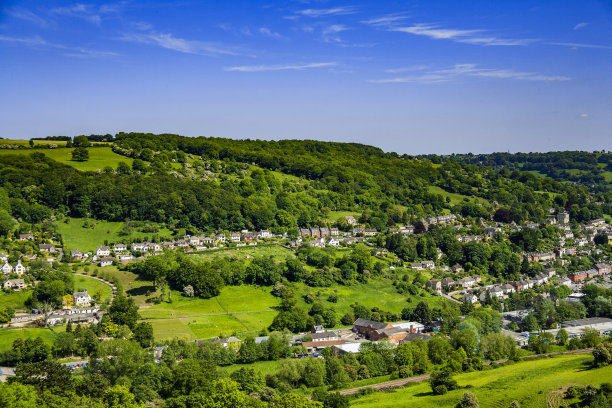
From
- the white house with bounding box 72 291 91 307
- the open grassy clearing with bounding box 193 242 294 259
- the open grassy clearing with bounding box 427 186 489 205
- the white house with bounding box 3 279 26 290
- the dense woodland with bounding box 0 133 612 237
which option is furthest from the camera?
the open grassy clearing with bounding box 427 186 489 205

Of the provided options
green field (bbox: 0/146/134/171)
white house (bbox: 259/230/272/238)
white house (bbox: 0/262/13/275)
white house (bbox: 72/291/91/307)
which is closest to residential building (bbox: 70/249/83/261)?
white house (bbox: 0/262/13/275)

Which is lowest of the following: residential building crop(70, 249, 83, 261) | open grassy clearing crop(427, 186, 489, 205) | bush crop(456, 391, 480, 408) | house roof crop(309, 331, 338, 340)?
house roof crop(309, 331, 338, 340)

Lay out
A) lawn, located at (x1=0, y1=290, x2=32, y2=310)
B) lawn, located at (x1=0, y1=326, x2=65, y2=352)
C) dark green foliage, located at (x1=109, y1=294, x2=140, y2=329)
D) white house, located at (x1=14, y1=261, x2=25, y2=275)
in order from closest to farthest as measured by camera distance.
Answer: lawn, located at (x1=0, y1=326, x2=65, y2=352)
dark green foliage, located at (x1=109, y1=294, x2=140, y2=329)
lawn, located at (x1=0, y1=290, x2=32, y2=310)
white house, located at (x1=14, y1=261, x2=25, y2=275)

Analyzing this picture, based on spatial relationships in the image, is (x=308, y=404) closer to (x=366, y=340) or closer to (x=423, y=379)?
(x=423, y=379)

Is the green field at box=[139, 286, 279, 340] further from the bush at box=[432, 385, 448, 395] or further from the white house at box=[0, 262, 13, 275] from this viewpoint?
the bush at box=[432, 385, 448, 395]

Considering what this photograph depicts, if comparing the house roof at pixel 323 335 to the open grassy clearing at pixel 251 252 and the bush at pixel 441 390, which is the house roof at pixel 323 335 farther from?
the open grassy clearing at pixel 251 252

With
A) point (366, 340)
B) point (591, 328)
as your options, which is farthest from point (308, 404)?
point (591, 328)

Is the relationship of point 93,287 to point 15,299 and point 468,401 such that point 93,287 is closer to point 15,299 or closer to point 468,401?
point 15,299

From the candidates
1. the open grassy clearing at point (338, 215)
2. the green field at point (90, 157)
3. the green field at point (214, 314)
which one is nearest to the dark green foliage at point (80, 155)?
the green field at point (90, 157)
